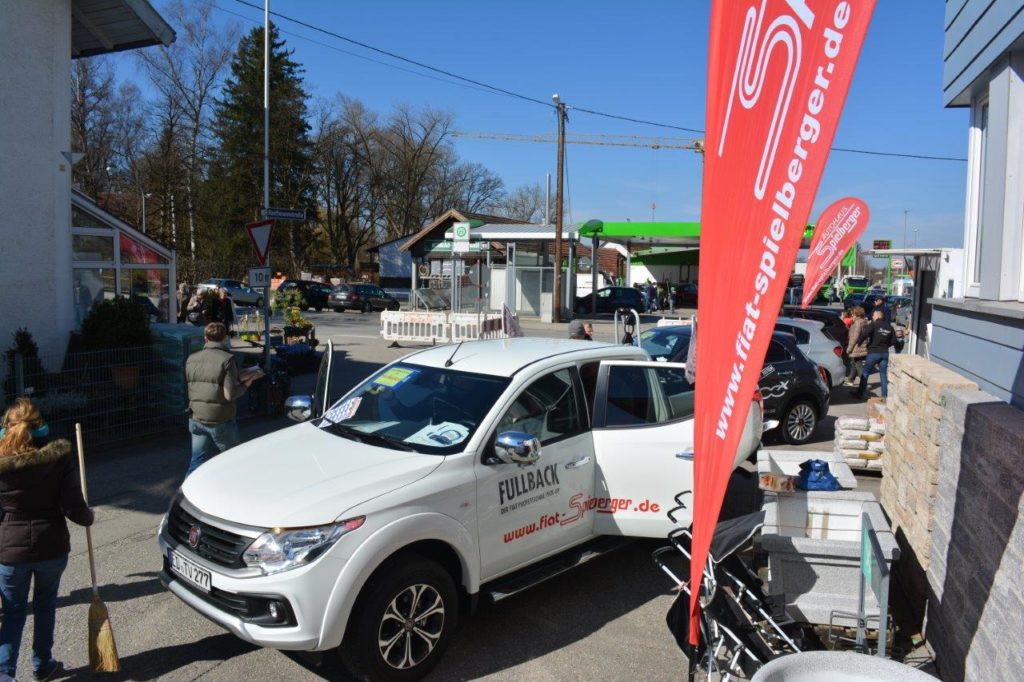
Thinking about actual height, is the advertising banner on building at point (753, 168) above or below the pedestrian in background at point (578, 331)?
above

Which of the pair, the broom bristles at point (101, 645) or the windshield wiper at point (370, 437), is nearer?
the broom bristles at point (101, 645)

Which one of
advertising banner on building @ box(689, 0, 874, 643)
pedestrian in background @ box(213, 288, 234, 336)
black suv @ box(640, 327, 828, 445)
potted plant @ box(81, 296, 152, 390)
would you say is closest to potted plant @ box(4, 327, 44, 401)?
potted plant @ box(81, 296, 152, 390)

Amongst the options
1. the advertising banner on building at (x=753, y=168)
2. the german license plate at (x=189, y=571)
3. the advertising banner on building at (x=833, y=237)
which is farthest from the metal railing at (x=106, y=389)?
the advertising banner on building at (x=833, y=237)

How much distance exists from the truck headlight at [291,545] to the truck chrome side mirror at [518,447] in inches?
38.0

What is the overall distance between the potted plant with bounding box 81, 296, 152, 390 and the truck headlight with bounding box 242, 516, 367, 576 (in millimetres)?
6793

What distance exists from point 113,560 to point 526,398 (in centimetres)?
355

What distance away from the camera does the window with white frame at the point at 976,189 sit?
17.9 ft

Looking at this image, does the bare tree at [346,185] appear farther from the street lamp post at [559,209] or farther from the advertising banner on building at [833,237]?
the advertising banner on building at [833,237]

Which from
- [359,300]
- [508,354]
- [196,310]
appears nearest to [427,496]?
[508,354]

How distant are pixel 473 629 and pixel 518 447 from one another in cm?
133

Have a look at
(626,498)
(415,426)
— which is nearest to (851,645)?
(626,498)

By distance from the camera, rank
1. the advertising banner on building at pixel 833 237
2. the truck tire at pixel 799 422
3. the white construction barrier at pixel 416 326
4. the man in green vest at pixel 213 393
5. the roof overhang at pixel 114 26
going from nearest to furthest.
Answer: the man in green vest at pixel 213 393 → the truck tire at pixel 799 422 → the roof overhang at pixel 114 26 → the advertising banner on building at pixel 833 237 → the white construction barrier at pixel 416 326

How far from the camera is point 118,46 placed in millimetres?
12492

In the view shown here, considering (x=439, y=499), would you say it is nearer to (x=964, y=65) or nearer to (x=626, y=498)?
(x=626, y=498)
